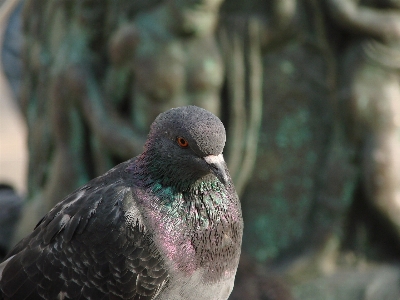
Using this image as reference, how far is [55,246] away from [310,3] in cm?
327

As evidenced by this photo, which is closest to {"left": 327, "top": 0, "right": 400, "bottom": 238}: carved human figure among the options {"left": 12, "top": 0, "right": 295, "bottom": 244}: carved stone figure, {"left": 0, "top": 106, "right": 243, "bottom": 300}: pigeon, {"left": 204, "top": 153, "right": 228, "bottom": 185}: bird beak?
{"left": 12, "top": 0, "right": 295, "bottom": 244}: carved stone figure

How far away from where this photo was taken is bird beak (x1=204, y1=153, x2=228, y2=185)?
2666 millimetres

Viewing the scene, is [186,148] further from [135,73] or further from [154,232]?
[135,73]

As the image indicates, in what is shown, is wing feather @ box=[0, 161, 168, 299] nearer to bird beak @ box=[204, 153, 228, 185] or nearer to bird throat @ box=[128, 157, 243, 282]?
bird throat @ box=[128, 157, 243, 282]

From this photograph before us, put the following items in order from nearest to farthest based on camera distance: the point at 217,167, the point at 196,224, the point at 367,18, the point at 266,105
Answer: the point at 217,167, the point at 196,224, the point at 367,18, the point at 266,105

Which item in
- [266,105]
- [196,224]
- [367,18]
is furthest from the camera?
[266,105]

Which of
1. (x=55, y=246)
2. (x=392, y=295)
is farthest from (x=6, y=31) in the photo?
(x=55, y=246)

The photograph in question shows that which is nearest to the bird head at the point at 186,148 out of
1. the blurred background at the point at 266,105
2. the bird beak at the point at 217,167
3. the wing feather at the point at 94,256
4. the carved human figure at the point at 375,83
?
the bird beak at the point at 217,167

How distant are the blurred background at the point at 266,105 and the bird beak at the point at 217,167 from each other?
2.60 m

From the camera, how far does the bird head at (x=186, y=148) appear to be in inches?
105

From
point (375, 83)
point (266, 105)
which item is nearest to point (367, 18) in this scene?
point (375, 83)

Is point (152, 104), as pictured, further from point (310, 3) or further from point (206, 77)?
point (310, 3)

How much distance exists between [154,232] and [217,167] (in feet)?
1.06

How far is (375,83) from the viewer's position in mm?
5422
